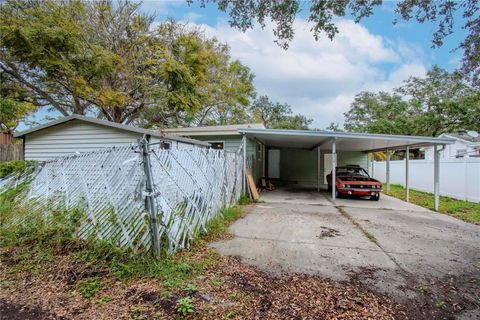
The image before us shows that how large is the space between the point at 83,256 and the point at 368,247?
4444 mm

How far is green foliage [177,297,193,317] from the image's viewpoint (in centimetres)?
245

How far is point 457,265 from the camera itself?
384 centimetres

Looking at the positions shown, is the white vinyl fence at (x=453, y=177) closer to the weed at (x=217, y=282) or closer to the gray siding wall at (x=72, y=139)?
the weed at (x=217, y=282)

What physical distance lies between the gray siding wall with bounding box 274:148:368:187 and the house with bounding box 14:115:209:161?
954 centimetres

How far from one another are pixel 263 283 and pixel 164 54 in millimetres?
11984

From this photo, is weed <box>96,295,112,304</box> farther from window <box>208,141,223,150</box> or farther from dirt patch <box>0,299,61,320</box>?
window <box>208,141,223,150</box>

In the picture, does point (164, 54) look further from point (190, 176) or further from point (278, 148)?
point (190, 176)

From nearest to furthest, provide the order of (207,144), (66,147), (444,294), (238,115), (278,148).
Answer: (444,294) < (66,147) < (207,144) < (278,148) < (238,115)

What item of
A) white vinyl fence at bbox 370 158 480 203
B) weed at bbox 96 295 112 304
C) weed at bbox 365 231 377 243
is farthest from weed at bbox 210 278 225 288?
white vinyl fence at bbox 370 158 480 203

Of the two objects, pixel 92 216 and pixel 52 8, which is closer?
pixel 92 216

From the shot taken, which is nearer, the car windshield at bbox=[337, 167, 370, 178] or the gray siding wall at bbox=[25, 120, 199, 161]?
the gray siding wall at bbox=[25, 120, 199, 161]

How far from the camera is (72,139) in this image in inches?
314

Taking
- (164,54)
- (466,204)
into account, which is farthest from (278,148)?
(466,204)

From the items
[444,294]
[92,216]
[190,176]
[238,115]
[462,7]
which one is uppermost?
[238,115]
